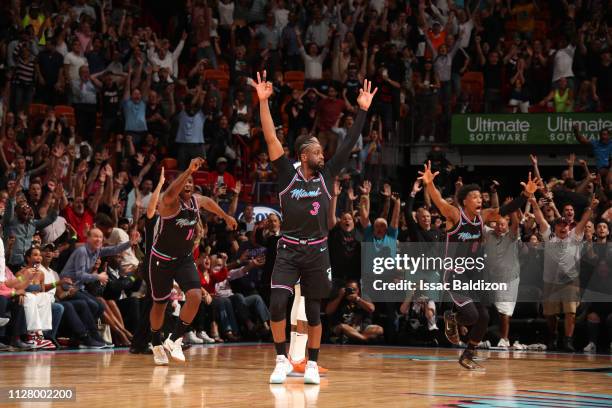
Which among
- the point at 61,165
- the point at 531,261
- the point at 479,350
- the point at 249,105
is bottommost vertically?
the point at 479,350

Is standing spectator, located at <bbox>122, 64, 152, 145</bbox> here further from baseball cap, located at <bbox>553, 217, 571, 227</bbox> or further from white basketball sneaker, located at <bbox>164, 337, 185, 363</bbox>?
white basketball sneaker, located at <bbox>164, 337, 185, 363</bbox>

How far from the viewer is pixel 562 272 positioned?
57.8ft

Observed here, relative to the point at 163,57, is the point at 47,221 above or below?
below

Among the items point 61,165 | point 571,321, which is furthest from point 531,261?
point 61,165

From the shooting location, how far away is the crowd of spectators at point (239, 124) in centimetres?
1662

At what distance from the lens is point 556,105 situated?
22250 millimetres

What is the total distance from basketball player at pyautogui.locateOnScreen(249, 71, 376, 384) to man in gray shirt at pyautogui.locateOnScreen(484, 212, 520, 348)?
23.0 feet

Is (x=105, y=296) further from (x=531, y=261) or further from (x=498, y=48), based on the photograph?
(x=498, y=48)

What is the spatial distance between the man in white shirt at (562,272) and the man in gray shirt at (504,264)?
475 millimetres

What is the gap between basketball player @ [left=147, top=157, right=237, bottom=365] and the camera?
1275cm

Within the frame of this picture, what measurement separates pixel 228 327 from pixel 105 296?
8.40 feet

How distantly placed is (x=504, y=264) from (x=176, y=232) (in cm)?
669

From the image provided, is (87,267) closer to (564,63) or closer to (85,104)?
(85,104)

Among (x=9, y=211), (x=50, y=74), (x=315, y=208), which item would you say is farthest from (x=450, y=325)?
(x=50, y=74)
